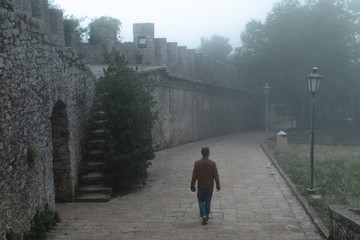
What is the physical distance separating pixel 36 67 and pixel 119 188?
172 inches

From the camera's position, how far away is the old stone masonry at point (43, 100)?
575cm

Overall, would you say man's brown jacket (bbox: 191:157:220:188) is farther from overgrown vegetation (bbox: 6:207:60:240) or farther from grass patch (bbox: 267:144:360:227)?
overgrown vegetation (bbox: 6:207:60:240)

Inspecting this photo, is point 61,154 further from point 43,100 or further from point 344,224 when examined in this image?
point 344,224

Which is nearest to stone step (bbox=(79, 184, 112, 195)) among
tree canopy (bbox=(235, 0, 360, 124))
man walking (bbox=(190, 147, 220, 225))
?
man walking (bbox=(190, 147, 220, 225))

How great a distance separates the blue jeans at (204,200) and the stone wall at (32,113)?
2.87 meters

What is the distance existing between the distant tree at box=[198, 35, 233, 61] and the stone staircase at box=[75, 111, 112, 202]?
45.4m

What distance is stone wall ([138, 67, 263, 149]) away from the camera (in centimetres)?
1772

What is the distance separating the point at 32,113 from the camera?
6.82 metres

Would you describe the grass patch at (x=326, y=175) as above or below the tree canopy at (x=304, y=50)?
below

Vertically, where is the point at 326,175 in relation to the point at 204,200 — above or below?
below

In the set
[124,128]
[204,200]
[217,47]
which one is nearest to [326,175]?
[204,200]

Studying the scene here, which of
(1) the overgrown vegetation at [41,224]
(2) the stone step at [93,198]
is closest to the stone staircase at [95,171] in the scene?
(2) the stone step at [93,198]

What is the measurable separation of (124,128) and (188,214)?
2952mm

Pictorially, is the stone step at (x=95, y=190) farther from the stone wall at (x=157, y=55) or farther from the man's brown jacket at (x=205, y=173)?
the stone wall at (x=157, y=55)
